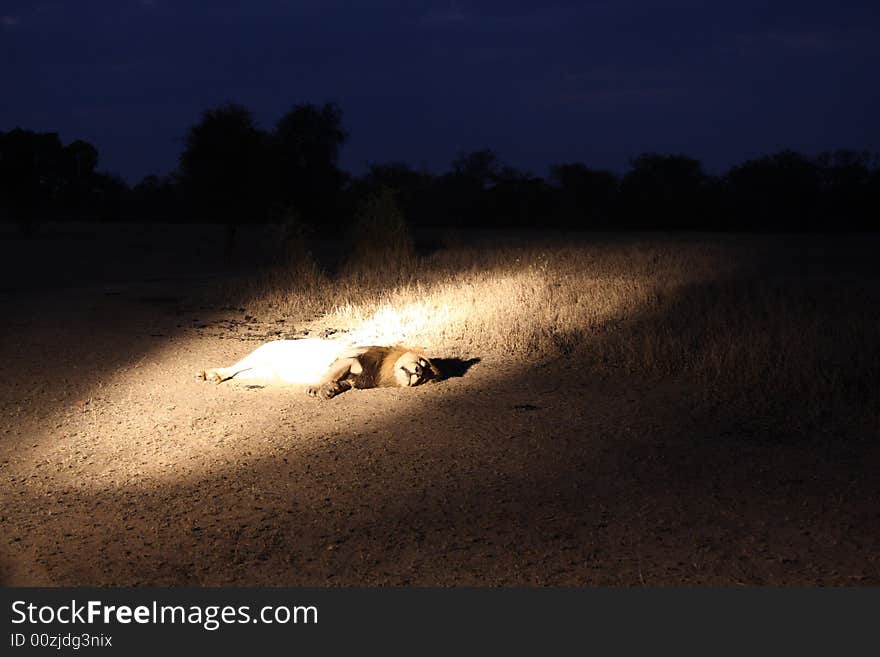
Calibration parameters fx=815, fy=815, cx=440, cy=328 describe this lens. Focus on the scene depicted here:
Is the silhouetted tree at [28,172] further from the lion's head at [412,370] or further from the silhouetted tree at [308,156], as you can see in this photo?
the lion's head at [412,370]

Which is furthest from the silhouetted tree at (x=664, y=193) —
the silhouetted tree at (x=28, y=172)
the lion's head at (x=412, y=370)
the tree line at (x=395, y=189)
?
the lion's head at (x=412, y=370)

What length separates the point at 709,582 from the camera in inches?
153

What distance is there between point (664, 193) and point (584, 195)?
18.9 feet

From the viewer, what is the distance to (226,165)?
2231 centimetres

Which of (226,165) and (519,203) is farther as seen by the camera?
(519,203)

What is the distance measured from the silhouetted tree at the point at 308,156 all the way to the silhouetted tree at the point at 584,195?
1891cm

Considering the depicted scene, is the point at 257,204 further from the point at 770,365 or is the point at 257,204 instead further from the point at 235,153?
the point at 770,365

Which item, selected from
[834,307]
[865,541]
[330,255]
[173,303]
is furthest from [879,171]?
[865,541]

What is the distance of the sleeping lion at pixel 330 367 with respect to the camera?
7.42m

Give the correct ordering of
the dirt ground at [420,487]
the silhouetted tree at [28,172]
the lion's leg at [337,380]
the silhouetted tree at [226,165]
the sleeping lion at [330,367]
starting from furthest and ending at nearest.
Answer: the silhouetted tree at [28,172], the silhouetted tree at [226,165], the sleeping lion at [330,367], the lion's leg at [337,380], the dirt ground at [420,487]

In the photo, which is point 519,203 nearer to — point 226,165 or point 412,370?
point 226,165

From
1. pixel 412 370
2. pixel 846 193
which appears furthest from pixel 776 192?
pixel 412 370

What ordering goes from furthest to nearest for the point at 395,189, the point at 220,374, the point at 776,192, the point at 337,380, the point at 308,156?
the point at 776,192
the point at 308,156
the point at 395,189
the point at 220,374
the point at 337,380

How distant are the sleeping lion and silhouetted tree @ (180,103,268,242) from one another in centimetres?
1550
